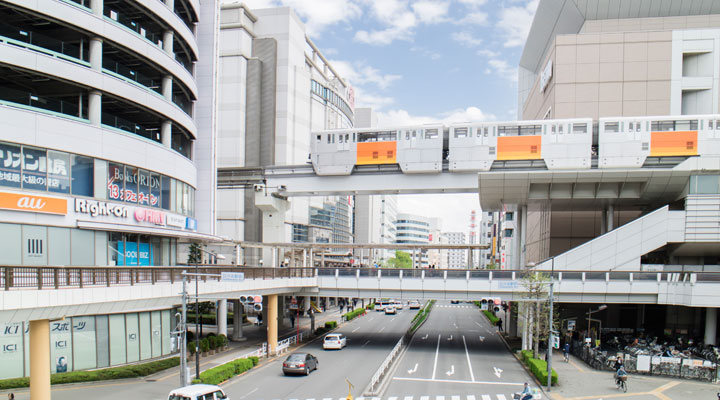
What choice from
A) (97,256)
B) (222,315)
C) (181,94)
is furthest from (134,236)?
(181,94)

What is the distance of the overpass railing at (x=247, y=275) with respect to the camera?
20203mm

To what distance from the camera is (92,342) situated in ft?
106

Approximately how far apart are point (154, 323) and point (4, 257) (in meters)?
12.5

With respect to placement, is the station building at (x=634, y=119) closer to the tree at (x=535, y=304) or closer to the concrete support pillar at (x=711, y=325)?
the concrete support pillar at (x=711, y=325)

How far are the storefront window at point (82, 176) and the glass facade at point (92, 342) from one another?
7641mm

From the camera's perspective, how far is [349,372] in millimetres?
35000

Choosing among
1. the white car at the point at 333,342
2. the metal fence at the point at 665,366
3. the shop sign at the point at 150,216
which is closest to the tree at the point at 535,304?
the metal fence at the point at 665,366

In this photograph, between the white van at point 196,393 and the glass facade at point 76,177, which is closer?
the white van at point 196,393

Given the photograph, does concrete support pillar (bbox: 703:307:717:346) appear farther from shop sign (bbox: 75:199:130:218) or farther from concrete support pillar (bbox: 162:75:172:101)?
concrete support pillar (bbox: 162:75:172:101)

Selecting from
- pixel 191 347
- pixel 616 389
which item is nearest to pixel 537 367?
pixel 616 389

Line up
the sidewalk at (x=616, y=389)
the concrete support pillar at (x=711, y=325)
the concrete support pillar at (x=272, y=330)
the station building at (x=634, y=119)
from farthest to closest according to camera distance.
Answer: the station building at (x=634, y=119), the concrete support pillar at (x=711, y=325), the concrete support pillar at (x=272, y=330), the sidewalk at (x=616, y=389)

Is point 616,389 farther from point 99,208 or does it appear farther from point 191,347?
point 99,208

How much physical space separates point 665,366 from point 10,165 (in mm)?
41322

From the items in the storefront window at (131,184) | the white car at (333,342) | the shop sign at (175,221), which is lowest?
the white car at (333,342)
